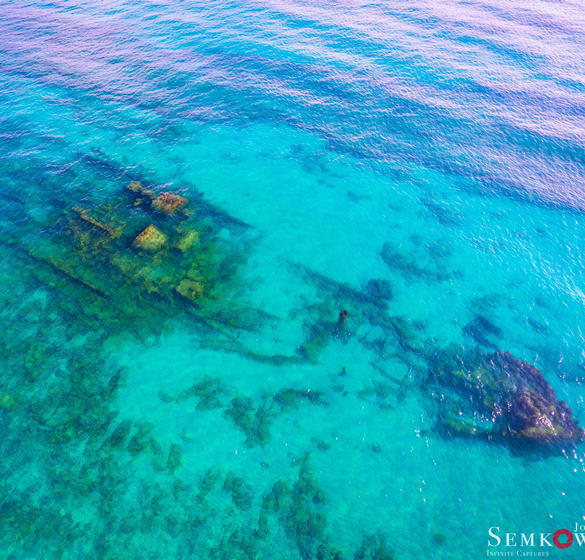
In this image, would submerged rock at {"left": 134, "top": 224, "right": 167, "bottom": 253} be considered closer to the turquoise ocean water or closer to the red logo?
the turquoise ocean water

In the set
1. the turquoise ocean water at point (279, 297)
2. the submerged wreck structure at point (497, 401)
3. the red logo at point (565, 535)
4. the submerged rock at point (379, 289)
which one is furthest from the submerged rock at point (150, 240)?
the red logo at point (565, 535)

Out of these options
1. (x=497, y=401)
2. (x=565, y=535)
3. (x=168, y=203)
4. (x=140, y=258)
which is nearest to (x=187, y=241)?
(x=140, y=258)

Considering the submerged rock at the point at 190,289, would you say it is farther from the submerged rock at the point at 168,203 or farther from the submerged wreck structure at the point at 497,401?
the submerged wreck structure at the point at 497,401

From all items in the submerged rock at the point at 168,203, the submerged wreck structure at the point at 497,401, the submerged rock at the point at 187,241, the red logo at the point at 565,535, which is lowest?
the red logo at the point at 565,535

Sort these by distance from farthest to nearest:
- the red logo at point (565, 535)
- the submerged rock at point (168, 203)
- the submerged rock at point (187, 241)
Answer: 1. the submerged rock at point (168, 203)
2. the submerged rock at point (187, 241)
3. the red logo at point (565, 535)

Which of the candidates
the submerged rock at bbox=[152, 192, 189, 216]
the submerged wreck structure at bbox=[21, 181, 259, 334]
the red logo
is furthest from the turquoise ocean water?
the submerged rock at bbox=[152, 192, 189, 216]

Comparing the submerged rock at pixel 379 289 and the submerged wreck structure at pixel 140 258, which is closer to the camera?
A: the submerged wreck structure at pixel 140 258

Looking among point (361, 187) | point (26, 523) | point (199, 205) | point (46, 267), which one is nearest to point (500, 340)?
point (361, 187)

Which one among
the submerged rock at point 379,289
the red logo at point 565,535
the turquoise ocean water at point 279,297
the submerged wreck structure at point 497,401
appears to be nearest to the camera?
the red logo at point 565,535

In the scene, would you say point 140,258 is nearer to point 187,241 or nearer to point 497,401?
point 187,241
